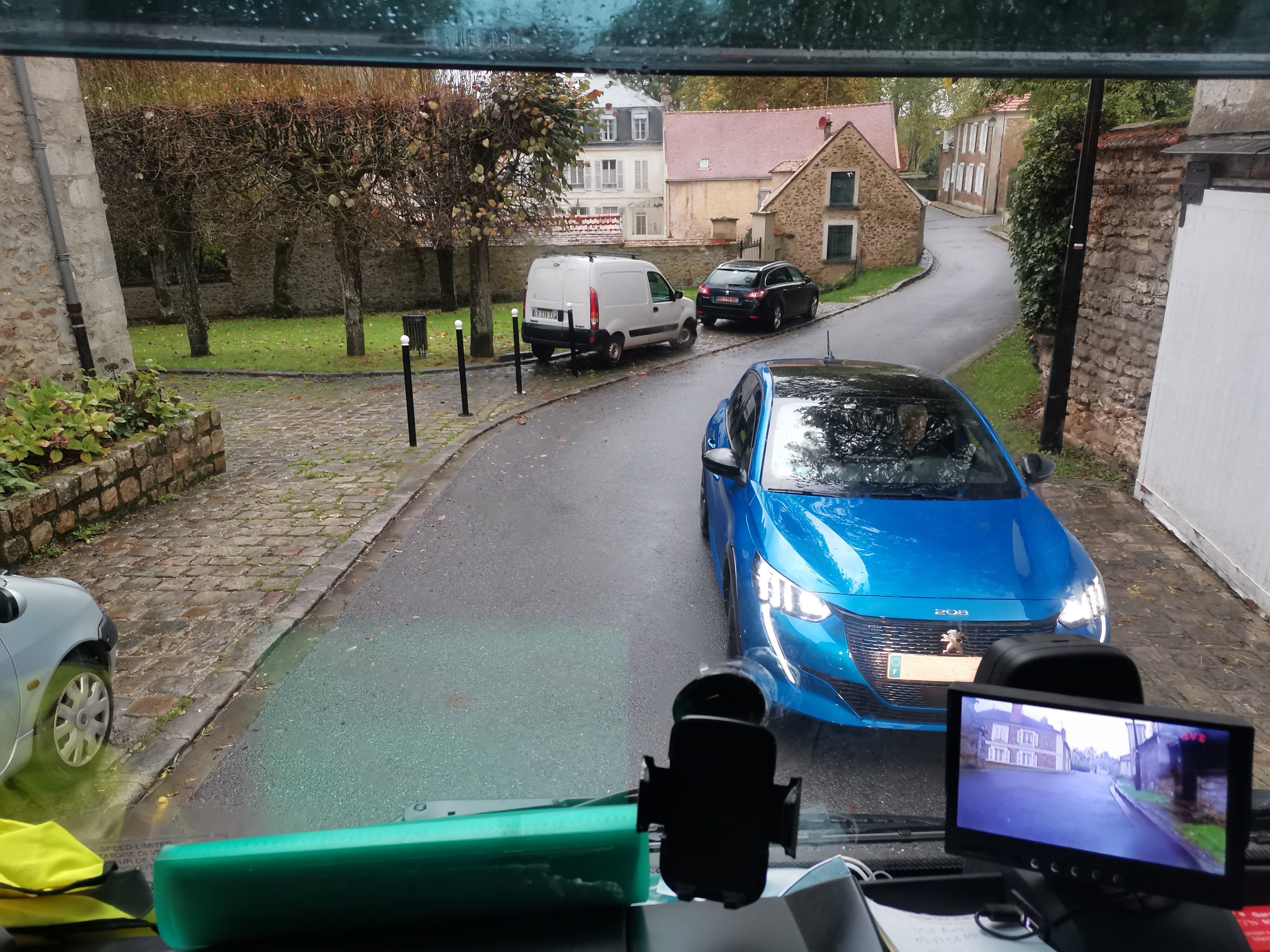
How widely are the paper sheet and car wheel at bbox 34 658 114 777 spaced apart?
3559 millimetres

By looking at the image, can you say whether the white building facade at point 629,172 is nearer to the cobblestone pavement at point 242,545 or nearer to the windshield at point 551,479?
the windshield at point 551,479

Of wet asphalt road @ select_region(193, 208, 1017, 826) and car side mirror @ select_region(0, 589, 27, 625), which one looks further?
wet asphalt road @ select_region(193, 208, 1017, 826)

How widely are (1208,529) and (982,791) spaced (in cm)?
602

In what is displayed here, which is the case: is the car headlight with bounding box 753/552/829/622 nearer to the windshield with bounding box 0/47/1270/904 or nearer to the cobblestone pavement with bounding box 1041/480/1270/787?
the windshield with bounding box 0/47/1270/904

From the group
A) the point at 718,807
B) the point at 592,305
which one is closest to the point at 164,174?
the point at 592,305

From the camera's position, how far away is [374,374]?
1506 centimetres

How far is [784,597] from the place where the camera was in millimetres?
4215

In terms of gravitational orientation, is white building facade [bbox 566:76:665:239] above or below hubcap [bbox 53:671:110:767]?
above

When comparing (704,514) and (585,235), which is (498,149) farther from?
(585,235)

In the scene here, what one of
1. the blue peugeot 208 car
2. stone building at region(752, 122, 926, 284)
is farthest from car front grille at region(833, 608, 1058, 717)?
stone building at region(752, 122, 926, 284)

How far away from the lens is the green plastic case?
1.56 m

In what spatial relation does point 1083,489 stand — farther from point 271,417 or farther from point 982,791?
point 271,417

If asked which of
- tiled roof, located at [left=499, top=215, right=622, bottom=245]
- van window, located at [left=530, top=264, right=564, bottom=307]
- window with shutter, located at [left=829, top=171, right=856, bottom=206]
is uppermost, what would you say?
window with shutter, located at [left=829, top=171, right=856, bottom=206]

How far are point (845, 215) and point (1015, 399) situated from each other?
17.8 metres
